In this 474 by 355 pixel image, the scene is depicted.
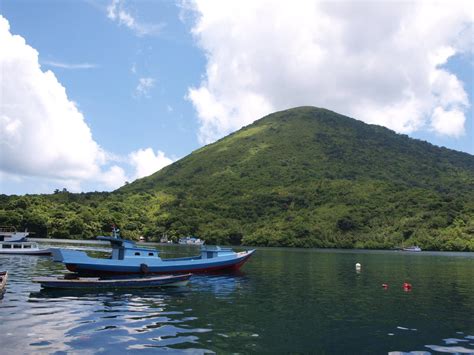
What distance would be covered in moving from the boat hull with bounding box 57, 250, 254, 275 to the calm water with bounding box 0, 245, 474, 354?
5.71m

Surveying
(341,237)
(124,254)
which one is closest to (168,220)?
(341,237)

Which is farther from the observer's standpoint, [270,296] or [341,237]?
[341,237]

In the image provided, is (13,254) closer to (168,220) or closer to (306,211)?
(168,220)

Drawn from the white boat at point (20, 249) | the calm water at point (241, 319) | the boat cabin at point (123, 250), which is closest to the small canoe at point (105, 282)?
the calm water at point (241, 319)

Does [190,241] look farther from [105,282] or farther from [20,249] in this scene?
[105,282]

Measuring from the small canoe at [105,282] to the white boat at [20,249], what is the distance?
47.1m

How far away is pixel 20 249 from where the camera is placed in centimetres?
8244

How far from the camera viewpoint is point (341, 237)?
552ft

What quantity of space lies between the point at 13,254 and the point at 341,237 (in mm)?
119379

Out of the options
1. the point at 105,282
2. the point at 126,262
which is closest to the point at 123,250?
the point at 126,262

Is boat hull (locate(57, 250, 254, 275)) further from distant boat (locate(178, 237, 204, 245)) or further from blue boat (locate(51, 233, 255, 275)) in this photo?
distant boat (locate(178, 237, 204, 245))

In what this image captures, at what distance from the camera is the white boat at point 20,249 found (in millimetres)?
81312

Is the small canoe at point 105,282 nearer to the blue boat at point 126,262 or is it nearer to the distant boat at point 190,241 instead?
the blue boat at point 126,262

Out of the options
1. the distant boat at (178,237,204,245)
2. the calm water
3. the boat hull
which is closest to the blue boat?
the boat hull
